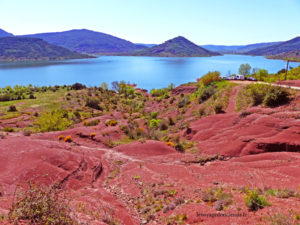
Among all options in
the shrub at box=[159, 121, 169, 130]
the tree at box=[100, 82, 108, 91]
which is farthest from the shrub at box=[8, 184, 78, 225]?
the tree at box=[100, 82, 108, 91]

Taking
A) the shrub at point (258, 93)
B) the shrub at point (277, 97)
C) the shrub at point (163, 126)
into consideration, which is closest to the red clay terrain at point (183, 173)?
the shrub at point (277, 97)

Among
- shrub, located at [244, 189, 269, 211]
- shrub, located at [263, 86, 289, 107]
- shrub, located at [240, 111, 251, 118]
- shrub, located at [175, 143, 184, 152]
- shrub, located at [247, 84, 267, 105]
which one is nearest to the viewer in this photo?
shrub, located at [244, 189, 269, 211]

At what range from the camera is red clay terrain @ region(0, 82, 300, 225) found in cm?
791

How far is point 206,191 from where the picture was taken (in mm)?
9805

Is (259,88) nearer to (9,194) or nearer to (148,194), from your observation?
(148,194)

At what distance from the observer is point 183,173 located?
1366cm

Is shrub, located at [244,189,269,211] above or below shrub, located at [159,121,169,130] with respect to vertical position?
above

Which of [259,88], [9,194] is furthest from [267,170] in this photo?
[259,88]

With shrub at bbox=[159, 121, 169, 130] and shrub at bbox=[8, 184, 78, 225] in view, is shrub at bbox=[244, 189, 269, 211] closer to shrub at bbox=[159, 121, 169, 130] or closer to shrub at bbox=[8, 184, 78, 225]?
shrub at bbox=[8, 184, 78, 225]

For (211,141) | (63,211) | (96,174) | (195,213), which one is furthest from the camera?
(211,141)

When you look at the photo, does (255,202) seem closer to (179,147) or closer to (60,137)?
(179,147)

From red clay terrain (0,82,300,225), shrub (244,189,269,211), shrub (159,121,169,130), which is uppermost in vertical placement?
shrub (244,189,269,211)

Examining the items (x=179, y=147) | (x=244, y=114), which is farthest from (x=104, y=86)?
(x=244, y=114)

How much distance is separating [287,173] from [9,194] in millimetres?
15071
